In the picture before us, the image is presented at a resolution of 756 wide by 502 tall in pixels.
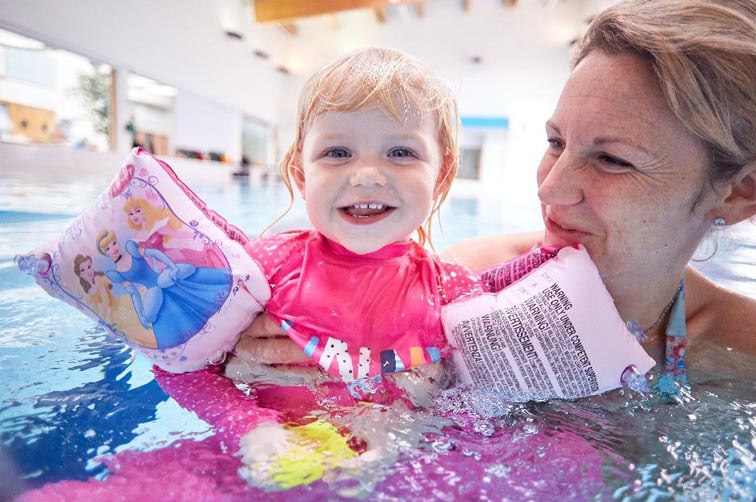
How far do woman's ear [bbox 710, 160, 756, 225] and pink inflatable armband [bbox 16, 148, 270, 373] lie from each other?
123 centimetres

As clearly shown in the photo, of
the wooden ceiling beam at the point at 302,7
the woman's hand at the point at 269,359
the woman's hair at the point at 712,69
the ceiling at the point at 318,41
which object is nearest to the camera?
the woman's hair at the point at 712,69

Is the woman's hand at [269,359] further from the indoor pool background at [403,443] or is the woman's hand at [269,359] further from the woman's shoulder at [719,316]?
the woman's shoulder at [719,316]

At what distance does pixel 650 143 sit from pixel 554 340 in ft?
1.69

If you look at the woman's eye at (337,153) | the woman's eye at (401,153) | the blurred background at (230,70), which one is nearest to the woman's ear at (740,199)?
the woman's eye at (401,153)

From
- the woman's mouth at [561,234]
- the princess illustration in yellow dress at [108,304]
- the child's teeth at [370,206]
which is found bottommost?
the princess illustration in yellow dress at [108,304]

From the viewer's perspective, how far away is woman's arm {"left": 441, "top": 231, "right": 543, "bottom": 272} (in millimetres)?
2002

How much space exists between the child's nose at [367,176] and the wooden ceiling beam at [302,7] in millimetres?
12982

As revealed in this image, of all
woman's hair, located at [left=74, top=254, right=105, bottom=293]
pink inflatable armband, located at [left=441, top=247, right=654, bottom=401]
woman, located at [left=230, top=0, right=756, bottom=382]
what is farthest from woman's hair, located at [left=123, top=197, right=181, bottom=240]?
pink inflatable armband, located at [left=441, top=247, right=654, bottom=401]

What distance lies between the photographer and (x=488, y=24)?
16594 mm

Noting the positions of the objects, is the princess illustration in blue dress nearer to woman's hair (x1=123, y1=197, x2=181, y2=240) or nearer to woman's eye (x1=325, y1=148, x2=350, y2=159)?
woman's hair (x1=123, y1=197, x2=181, y2=240)

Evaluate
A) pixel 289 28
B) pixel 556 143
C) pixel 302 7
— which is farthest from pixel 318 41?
pixel 556 143

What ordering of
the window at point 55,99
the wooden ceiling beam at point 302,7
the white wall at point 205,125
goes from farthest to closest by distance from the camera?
1. the white wall at point 205,125
2. the wooden ceiling beam at point 302,7
3. the window at point 55,99

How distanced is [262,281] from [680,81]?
3.64 feet

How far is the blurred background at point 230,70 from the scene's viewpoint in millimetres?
10000
